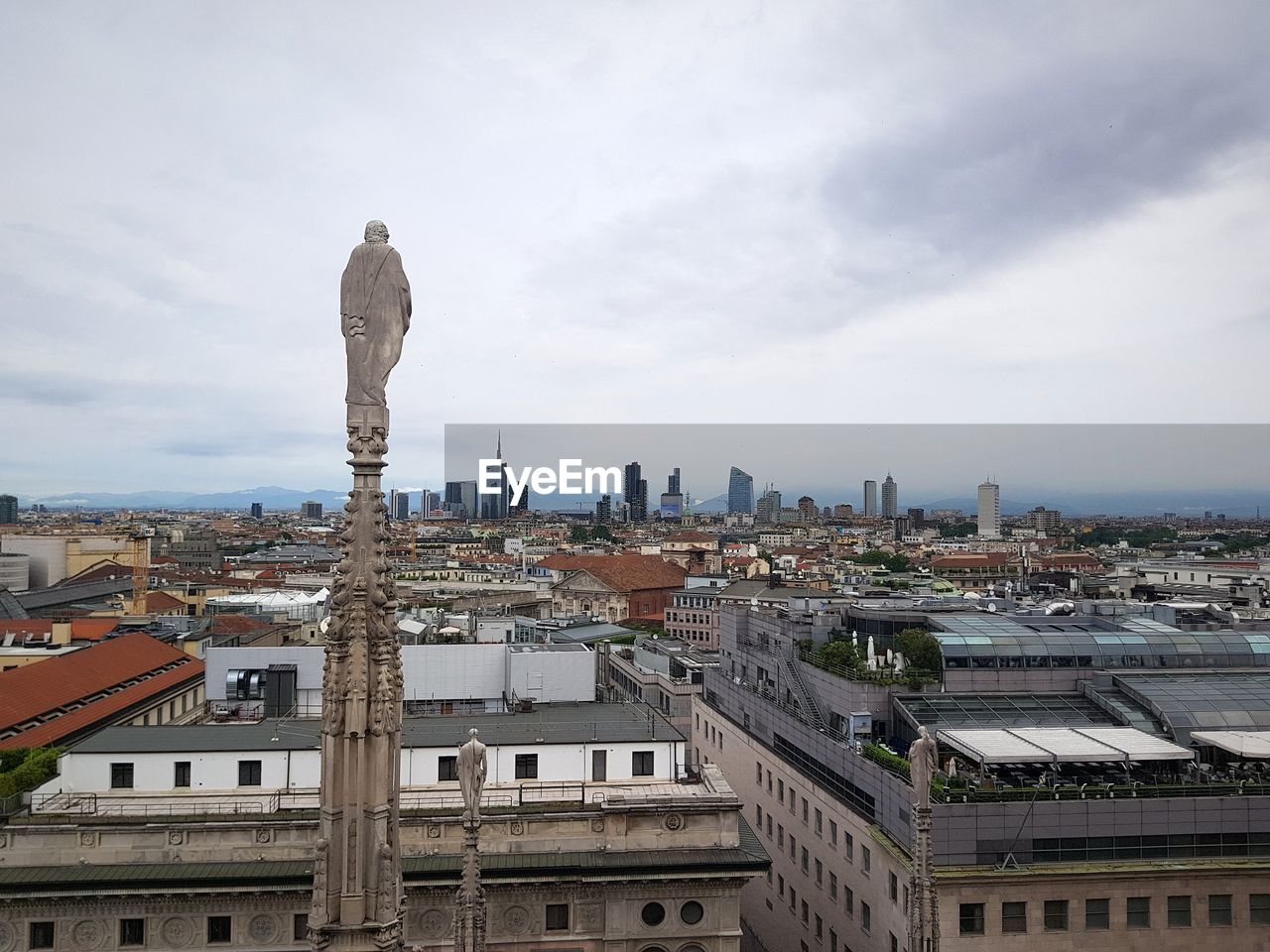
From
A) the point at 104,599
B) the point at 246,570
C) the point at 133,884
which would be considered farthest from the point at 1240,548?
the point at 133,884

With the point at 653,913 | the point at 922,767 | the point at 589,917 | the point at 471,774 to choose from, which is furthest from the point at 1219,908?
the point at 471,774

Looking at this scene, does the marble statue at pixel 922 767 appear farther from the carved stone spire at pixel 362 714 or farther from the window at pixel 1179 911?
the window at pixel 1179 911

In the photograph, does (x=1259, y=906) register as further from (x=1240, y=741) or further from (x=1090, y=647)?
(x=1090, y=647)

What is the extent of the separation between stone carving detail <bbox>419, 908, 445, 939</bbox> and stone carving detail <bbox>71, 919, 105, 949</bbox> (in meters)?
7.27

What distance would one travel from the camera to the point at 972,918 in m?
23.1

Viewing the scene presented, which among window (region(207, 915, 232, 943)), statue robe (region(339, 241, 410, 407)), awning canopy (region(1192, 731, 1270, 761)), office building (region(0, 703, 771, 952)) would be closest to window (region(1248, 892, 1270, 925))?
awning canopy (region(1192, 731, 1270, 761))

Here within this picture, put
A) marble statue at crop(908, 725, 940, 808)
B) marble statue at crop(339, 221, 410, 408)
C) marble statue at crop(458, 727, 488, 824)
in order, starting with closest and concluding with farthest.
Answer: marble statue at crop(339, 221, 410, 408)
marble statue at crop(458, 727, 488, 824)
marble statue at crop(908, 725, 940, 808)

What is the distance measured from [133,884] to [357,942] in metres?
18.4

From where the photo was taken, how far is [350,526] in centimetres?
765

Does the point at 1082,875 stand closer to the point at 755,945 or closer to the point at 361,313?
the point at 755,945

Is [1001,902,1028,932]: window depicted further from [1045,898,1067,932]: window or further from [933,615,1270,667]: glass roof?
[933,615,1270,667]: glass roof

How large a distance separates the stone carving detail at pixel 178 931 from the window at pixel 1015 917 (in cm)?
1951

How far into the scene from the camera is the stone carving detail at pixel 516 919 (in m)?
23.0

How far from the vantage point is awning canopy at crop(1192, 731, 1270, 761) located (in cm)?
2620
